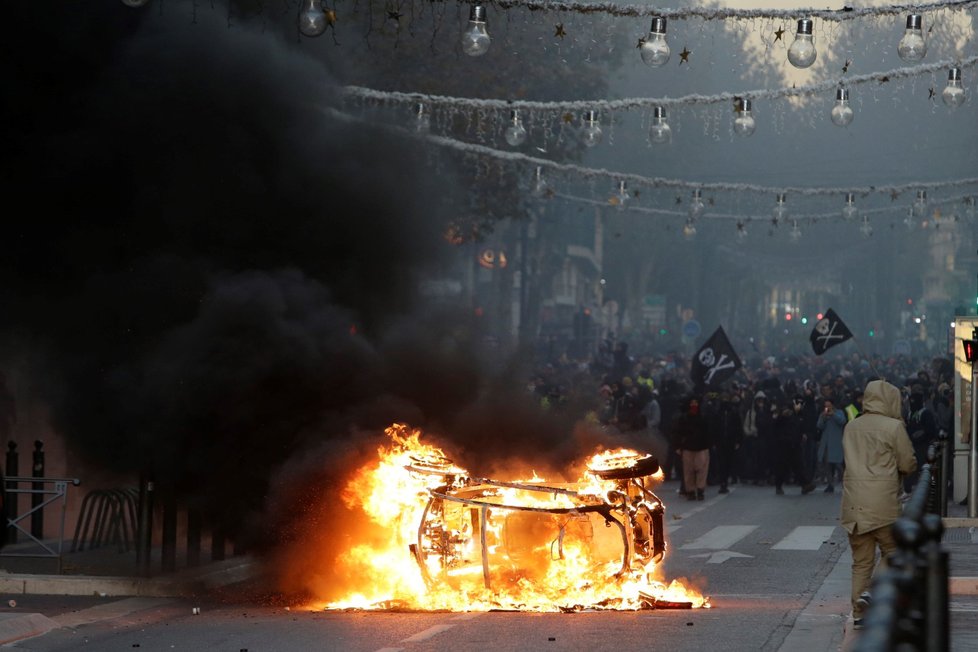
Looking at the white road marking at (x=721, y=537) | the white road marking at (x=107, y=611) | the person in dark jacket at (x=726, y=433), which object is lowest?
the white road marking at (x=721, y=537)

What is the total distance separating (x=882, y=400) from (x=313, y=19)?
5008 mm

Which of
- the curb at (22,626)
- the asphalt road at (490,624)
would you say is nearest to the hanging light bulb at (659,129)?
the asphalt road at (490,624)

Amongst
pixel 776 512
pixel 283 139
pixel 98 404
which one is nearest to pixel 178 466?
pixel 98 404

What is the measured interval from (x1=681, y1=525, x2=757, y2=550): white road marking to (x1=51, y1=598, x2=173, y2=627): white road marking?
5.79 meters

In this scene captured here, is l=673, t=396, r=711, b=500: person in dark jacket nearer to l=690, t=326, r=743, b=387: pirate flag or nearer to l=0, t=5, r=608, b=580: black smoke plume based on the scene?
l=690, t=326, r=743, b=387: pirate flag

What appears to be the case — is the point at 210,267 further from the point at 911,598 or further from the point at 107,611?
the point at 911,598

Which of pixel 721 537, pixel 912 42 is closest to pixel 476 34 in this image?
pixel 912 42

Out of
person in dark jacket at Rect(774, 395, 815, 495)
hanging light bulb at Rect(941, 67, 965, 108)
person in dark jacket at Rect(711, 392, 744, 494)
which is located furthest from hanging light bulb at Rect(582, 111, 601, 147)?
person in dark jacket at Rect(711, 392, 744, 494)

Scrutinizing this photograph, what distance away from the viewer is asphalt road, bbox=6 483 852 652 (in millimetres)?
9273

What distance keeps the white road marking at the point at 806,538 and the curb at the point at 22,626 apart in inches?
297

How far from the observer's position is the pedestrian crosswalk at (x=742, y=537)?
52.0 ft

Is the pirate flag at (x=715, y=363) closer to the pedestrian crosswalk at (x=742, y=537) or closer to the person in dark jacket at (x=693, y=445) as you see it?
the person in dark jacket at (x=693, y=445)

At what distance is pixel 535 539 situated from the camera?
1029 cm

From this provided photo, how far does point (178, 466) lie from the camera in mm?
13000
